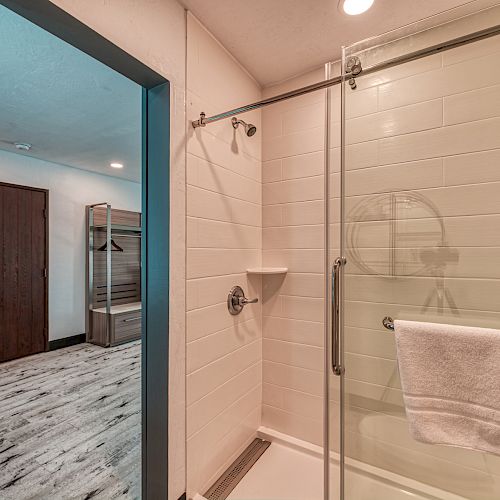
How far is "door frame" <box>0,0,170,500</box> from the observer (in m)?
1.29

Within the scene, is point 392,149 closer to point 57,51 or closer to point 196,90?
point 196,90

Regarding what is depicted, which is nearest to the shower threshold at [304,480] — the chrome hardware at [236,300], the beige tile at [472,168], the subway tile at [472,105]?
the chrome hardware at [236,300]

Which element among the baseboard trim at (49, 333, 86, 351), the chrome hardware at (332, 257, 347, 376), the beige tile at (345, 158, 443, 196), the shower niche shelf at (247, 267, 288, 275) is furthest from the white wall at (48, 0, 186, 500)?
the baseboard trim at (49, 333, 86, 351)

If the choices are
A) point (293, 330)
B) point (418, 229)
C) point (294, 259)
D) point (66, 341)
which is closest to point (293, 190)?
point (294, 259)

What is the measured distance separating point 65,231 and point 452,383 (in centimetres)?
446

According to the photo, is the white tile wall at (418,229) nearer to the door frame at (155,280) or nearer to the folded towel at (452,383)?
the folded towel at (452,383)

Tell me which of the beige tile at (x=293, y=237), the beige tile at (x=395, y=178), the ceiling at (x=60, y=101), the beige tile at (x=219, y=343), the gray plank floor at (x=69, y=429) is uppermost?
the ceiling at (x=60, y=101)

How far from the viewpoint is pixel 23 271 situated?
3.58 meters

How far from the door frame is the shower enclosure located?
15 cm

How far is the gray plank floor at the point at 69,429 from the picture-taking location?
162cm

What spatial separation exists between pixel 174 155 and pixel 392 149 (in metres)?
1.01

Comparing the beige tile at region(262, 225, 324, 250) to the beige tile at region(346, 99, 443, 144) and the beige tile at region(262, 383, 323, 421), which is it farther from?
the beige tile at region(262, 383, 323, 421)

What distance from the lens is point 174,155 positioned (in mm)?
1310

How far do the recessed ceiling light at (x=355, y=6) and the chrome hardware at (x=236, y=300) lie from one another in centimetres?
147
